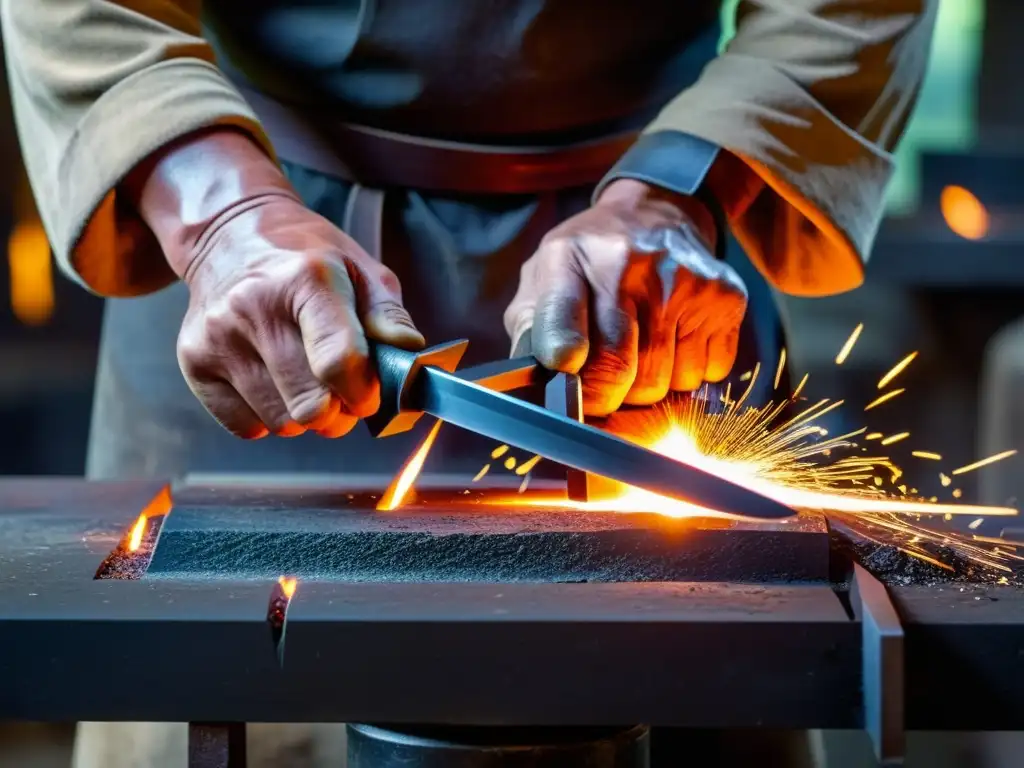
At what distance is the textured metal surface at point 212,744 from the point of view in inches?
30.1

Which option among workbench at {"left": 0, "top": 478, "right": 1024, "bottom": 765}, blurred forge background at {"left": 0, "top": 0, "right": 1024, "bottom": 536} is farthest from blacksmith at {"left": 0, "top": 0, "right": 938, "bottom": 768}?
blurred forge background at {"left": 0, "top": 0, "right": 1024, "bottom": 536}

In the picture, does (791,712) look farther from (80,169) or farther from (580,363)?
(80,169)

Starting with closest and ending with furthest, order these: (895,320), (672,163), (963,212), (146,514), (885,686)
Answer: (885,686) → (146,514) → (672,163) → (895,320) → (963,212)

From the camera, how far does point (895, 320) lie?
3979 millimetres

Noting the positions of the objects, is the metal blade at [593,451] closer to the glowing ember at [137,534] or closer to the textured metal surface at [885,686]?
the textured metal surface at [885,686]

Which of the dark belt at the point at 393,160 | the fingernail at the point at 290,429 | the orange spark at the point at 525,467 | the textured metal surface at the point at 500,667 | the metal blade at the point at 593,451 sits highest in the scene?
the dark belt at the point at 393,160

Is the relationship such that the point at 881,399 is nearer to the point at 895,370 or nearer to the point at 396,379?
the point at 895,370

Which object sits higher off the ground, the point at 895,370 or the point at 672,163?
the point at 672,163

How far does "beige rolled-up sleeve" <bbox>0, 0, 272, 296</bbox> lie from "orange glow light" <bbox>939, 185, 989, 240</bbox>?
335 cm

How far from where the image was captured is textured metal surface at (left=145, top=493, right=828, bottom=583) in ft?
2.76

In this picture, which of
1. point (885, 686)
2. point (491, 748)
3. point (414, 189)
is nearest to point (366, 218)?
point (414, 189)

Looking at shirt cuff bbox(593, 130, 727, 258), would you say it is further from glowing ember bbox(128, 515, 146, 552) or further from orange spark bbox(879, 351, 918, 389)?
glowing ember bbox(128, 515, 146, 552)

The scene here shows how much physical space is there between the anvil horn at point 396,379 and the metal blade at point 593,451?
4 centimetres

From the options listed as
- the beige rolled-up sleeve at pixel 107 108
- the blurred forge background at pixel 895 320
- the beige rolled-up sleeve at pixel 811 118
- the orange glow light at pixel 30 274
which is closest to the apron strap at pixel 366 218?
the beige rolled-up sleeve at pixel 107 108
